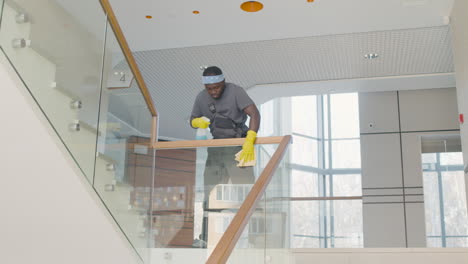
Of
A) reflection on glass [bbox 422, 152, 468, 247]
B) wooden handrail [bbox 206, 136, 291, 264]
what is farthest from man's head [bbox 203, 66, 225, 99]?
reflection on glass [bbox 422, 152, 468, 247]

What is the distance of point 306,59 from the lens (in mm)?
7719

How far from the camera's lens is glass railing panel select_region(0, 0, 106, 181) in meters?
2.72

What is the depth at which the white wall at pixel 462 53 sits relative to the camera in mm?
5156

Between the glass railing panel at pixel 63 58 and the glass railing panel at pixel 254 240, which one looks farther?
the glass railing panel at pixel 63 58

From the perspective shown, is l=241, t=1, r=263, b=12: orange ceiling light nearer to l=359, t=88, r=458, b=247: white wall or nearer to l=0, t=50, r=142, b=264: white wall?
l=0, t=50, r=142, b=264: white wall

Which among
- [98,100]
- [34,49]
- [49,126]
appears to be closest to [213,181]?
[98,100]

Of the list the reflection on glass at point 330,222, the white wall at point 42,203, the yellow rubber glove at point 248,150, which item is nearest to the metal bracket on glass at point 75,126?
the white wall at point 42,203

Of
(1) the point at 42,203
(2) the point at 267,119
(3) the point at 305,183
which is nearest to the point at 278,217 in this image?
(1) the point at 42,203

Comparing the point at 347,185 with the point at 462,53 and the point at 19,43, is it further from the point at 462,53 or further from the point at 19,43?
the point at 19,43

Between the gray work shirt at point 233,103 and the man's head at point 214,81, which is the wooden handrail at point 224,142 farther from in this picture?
the man's head at point 214,81

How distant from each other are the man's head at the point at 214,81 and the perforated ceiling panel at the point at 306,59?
9.63 ft

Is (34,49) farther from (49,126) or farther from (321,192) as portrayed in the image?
(321,192)

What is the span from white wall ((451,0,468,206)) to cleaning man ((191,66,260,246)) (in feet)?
7.99

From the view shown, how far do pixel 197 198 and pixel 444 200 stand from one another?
603cm
